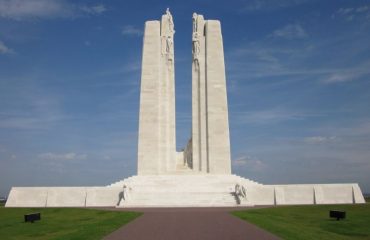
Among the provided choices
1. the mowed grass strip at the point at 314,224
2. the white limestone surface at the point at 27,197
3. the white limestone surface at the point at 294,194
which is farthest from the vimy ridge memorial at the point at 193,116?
the mowed grass strip at the point at 314,224

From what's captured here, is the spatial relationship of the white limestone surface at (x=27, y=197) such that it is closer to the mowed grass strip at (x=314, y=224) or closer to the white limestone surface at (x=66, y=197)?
the white limestone surface at (x=66, y=197)

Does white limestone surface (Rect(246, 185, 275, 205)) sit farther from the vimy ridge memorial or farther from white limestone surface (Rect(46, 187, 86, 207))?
white limestone surface (Rect(46, 187, 86, 207))

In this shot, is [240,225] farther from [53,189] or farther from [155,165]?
[155,165]

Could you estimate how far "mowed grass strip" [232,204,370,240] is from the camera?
12820 millimetres

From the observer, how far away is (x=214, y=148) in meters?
39.1

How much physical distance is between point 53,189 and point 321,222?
20274 millimetres

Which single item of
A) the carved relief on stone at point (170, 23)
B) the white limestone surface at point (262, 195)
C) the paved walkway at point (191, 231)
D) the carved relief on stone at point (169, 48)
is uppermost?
the carved relief on stone at point (170, 23)

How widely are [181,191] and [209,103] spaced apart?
510 inches

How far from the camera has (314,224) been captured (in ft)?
53.1

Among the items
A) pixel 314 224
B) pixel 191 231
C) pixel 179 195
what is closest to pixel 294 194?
pixel 179 195

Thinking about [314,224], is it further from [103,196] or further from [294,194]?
[103,196]

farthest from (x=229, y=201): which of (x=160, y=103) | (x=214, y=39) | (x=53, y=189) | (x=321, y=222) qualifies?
(x=214, y=39)

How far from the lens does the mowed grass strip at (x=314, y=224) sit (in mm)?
12820

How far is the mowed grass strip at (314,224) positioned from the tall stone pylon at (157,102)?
19476mm
